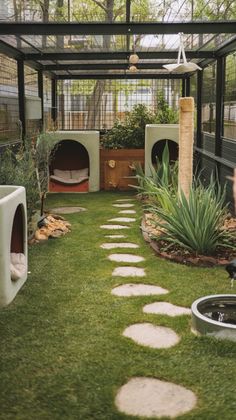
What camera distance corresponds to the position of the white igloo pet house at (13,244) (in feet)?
11.3

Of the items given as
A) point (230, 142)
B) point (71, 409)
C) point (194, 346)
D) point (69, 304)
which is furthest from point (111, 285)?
point (230, 142)

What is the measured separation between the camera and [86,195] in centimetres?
919

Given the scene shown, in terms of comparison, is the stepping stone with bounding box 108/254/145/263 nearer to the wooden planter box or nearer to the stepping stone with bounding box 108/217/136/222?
the stepping stone with bounding box 108/217/136/222

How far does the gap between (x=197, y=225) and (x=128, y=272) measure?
2.81 feet

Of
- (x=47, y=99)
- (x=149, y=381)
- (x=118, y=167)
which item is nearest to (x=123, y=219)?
(x=118, y=167)

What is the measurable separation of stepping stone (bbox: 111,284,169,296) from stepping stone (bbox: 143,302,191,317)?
238 millimetres

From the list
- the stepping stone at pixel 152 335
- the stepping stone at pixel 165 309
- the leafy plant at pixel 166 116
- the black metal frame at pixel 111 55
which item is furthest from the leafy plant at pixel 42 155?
the leafy plant at pixel 166 116

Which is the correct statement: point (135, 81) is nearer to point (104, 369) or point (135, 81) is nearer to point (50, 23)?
point (50, 23)

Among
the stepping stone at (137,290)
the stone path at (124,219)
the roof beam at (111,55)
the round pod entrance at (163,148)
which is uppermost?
the roof beam at (111,55)

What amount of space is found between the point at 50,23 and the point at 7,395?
12.5 feet

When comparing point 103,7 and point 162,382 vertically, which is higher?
point 103,7

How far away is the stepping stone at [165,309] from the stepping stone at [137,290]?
24cm

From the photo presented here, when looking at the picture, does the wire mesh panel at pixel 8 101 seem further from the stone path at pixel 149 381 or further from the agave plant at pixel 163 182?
the stone path at pixel 149 381

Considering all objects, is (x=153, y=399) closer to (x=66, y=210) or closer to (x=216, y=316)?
(x=216, y=316)
